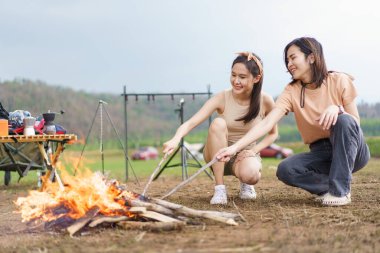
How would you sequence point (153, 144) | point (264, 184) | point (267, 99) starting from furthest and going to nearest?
point (153, 144)
point (264, 184)
point (267, 99)

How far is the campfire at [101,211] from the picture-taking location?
3.89m

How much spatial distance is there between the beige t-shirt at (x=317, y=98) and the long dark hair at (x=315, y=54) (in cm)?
9

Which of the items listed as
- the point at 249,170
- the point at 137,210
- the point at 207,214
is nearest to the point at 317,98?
the point at 249,170

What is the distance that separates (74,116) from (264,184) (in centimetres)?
1431

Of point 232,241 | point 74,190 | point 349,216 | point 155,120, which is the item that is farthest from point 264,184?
point 155,120

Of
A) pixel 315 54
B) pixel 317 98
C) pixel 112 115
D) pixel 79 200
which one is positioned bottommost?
pixel 112 115

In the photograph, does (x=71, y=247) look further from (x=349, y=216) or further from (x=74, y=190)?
(x=349, y=216)

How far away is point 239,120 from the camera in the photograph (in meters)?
5.33

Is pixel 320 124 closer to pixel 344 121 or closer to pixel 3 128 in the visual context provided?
pixel 344 121

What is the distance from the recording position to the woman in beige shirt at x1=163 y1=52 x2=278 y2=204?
16.9 feet

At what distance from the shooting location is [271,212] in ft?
15.0

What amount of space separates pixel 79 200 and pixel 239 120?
1.85 m

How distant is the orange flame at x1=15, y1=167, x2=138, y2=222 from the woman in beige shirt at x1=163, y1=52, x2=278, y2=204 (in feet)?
2.99

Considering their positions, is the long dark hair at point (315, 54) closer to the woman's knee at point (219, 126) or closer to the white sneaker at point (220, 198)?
the woman's knee at point (219, 126)
